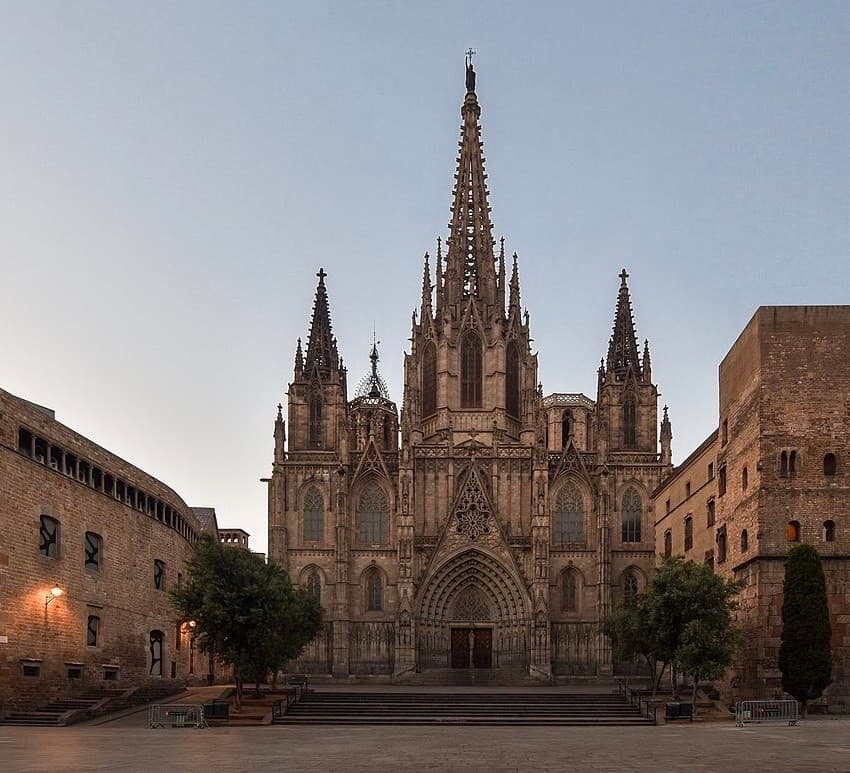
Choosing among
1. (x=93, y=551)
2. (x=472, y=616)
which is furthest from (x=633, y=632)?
(x=472, y=616)

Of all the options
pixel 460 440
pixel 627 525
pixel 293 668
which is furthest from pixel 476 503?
pixel 293 668

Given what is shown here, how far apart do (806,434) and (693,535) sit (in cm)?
1568

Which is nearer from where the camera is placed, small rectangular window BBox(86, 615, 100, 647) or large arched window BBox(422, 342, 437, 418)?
small rectangular window BBox(86, 615, 100, 647)

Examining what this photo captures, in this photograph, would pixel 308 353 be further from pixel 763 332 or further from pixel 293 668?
pixel 763 332

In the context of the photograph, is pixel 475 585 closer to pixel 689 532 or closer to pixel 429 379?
pixel 429 379

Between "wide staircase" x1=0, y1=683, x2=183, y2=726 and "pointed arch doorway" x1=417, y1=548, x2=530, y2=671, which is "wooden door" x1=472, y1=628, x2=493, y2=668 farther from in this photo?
"wide staircase" x1=0, y1=683, x2=183, y2=726

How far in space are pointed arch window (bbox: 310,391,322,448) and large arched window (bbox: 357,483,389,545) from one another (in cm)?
493

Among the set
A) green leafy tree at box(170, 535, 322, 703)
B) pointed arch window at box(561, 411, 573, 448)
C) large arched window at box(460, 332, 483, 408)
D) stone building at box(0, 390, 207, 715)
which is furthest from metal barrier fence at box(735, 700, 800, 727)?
pointed arch window at box(561, 411, 573, 448)

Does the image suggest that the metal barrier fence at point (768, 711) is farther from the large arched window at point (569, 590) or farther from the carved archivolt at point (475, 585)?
the large arched window at point (569, 590)

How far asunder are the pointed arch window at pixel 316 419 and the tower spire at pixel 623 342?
1855 cm

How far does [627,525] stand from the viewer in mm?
70312

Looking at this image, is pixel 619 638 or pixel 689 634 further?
pixel 619 638

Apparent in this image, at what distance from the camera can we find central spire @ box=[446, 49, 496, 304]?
7600 cm

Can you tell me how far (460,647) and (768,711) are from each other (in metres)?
33.9
